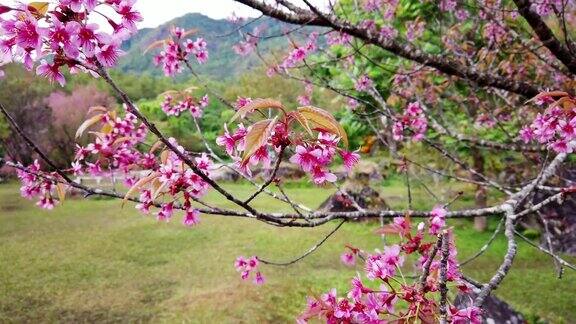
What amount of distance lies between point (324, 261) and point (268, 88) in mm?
23542

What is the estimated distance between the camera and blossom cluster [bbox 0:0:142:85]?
1.01 meters

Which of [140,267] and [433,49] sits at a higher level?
[433,49]

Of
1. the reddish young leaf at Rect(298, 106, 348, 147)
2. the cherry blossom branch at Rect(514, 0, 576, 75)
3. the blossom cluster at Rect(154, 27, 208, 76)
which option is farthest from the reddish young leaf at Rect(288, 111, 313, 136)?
the blossom cluster at Rect(154, 27, 208, 76)

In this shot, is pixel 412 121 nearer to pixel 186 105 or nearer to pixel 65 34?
pixel 186 105

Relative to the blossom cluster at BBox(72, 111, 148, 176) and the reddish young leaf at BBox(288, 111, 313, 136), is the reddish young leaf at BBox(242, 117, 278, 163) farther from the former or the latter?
the blossom cluster at BBox(72, 111, 148, 176)

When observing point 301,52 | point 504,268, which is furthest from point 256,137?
point 301,52

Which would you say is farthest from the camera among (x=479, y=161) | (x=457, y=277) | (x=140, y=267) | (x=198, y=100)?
(x=479, y=161)

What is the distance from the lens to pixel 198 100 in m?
3.71

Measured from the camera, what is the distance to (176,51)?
9.82 feet

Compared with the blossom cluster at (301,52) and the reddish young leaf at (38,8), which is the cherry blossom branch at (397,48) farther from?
the blossom cluster at (301,52)

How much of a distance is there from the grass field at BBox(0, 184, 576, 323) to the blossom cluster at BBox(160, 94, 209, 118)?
7.11 feet

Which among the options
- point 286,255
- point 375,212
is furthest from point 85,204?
point 375,212

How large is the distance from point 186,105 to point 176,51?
657 mm

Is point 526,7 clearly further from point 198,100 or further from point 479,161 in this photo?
point 479,161
